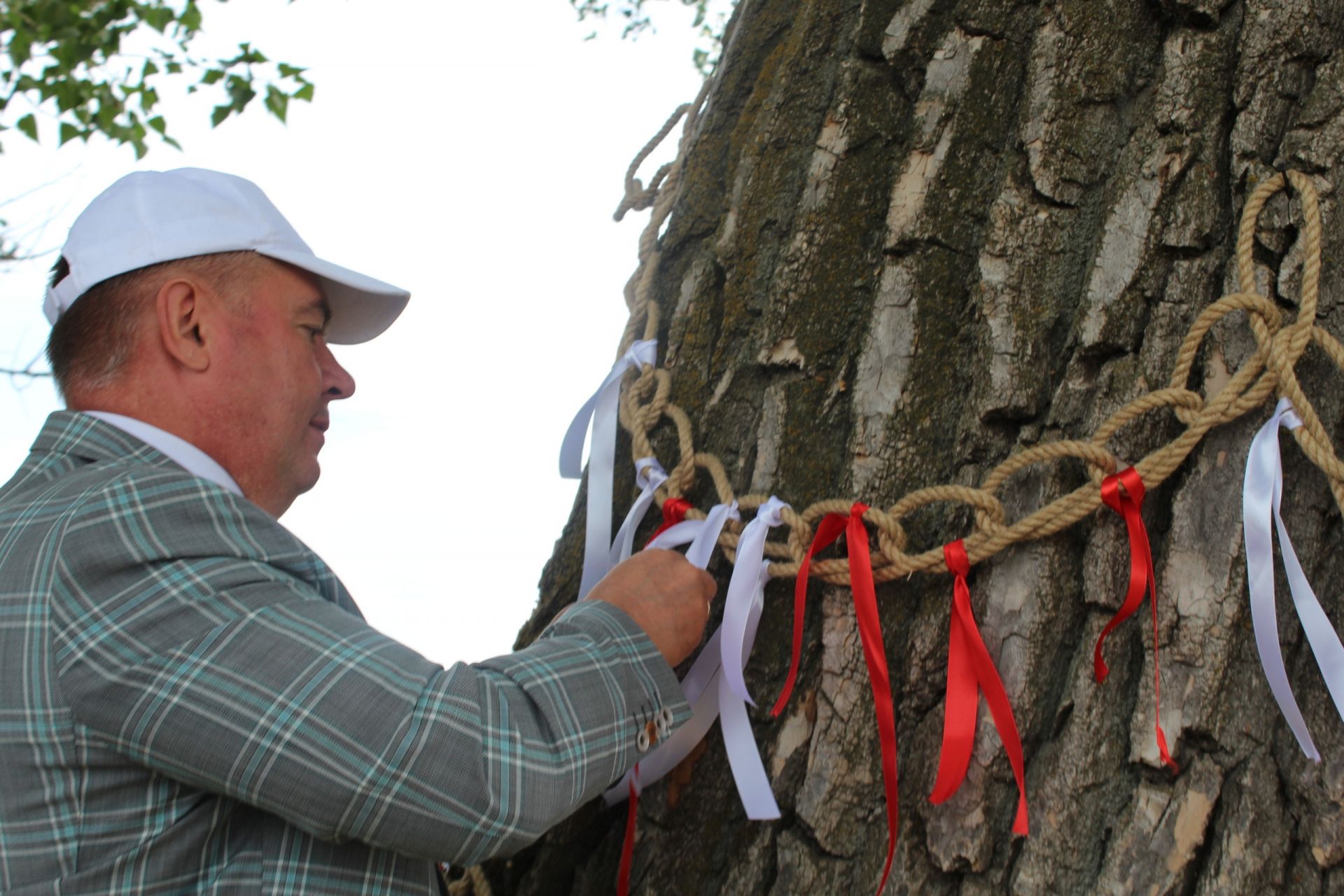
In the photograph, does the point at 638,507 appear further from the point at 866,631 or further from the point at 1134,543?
the point at 1134,543

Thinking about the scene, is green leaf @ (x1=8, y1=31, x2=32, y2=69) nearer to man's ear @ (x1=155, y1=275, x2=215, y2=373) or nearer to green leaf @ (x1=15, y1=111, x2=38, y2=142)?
green leaf @ (x1=15, y1=111, x2=38, y2=142)

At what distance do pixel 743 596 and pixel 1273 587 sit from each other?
63 cm

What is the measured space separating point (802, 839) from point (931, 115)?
106 centimetres

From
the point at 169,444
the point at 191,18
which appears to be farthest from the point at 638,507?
the point at 191,18

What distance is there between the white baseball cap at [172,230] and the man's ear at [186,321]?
0.07 metres

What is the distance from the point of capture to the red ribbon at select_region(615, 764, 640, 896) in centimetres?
146

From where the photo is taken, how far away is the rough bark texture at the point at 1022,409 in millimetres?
1264

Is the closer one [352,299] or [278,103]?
[352,299]

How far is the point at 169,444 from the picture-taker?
1.26 m

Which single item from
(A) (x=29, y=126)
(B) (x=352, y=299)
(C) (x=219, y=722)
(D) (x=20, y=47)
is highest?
(D) (x=20, y=47)

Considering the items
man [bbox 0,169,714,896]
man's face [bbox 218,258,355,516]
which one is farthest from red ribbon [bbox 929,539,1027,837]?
man's face [bbox 218,258,355,516]

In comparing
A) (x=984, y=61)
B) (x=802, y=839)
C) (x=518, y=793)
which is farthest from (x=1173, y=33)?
(x=518, y=793)

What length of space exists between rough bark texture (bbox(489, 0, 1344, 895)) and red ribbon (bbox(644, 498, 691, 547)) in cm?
6

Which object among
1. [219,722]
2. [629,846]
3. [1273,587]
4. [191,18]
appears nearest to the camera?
[219,722]
